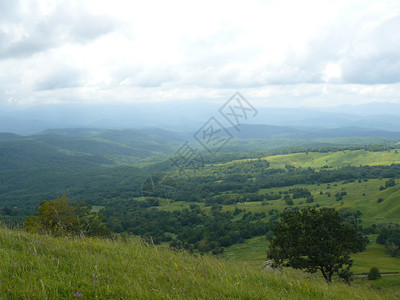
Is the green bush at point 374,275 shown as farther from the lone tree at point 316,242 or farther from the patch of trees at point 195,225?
the patch of trees at point 195,225

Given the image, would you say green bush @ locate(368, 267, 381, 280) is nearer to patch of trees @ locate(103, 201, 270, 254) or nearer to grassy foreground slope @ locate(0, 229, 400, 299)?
patch of trees @ locate(103, 201, 270, 254)

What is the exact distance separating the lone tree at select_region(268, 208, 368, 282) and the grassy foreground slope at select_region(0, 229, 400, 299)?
1756 cm

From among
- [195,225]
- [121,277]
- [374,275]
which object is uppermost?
[121,277]

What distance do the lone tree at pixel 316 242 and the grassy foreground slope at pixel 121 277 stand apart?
1756cm

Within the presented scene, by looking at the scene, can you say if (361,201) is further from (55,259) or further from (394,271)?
(55,259)

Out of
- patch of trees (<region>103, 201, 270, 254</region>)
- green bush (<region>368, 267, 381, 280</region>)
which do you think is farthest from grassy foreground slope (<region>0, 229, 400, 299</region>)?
patch of trees (<region>103, 201, 270, 254</region>)

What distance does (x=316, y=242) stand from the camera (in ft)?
76.4

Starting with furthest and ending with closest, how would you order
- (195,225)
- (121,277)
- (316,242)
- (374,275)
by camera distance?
(195,225) < (374,275) < (316,242) < (121,277)

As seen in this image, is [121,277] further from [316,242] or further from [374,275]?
[374,275]

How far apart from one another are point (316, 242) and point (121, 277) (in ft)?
72.0

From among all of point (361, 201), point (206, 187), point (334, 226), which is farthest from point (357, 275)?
point (206, 187)

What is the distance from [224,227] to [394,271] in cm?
5228

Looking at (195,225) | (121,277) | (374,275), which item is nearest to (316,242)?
(121,277)

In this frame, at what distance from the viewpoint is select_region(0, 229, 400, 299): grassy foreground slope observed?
14.4 feet
